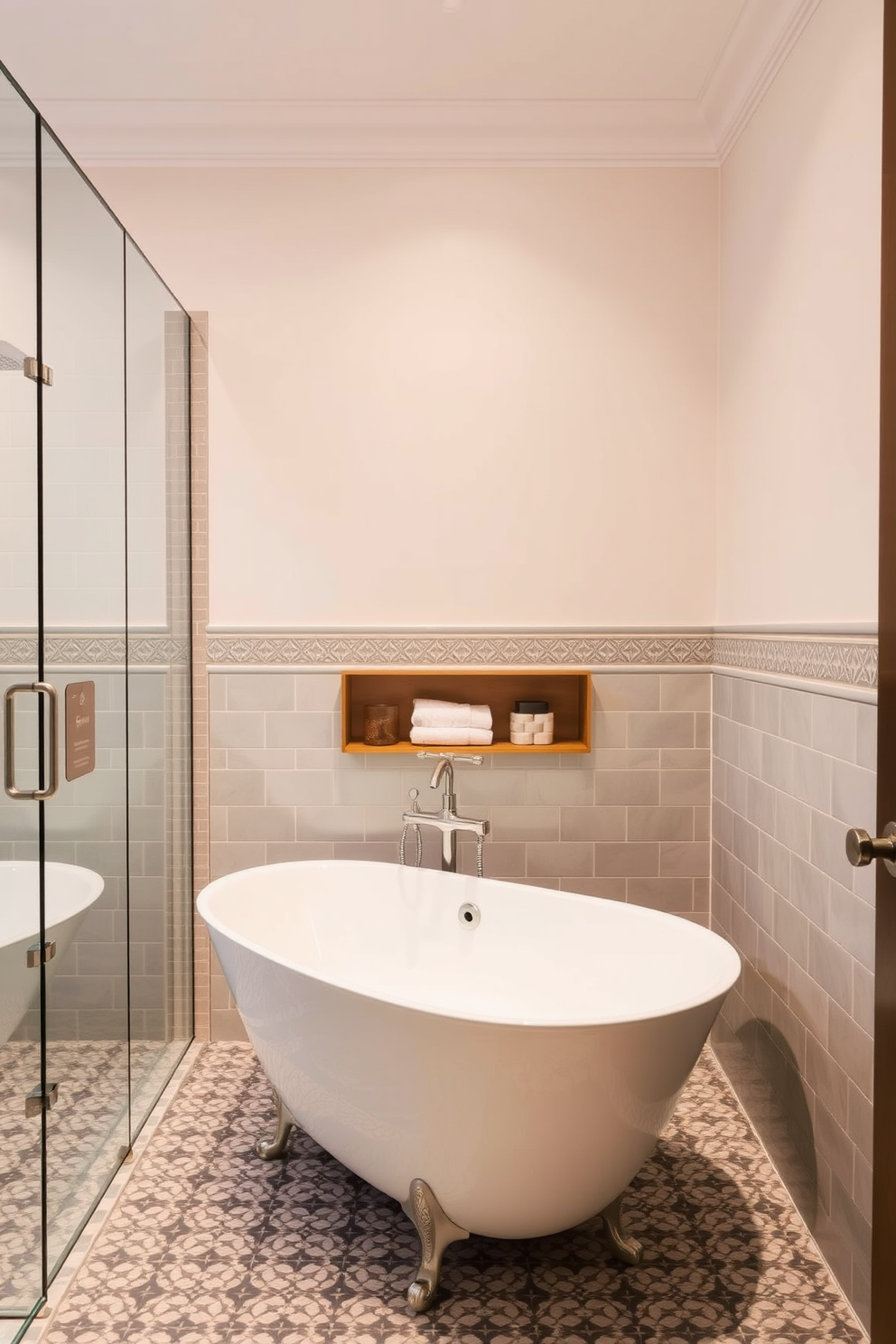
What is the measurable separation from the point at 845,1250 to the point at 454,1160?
0.85 m

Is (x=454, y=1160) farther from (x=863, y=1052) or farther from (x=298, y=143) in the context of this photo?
(x=298, y=143)

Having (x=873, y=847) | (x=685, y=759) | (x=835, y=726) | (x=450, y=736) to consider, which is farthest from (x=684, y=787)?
(x=873, y=847)

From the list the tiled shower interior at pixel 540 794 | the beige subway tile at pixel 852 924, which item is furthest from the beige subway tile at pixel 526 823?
the beige subway tile at pixel 852 924

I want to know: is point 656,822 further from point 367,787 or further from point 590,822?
point 367,787

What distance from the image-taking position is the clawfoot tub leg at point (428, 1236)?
1933 millimetres

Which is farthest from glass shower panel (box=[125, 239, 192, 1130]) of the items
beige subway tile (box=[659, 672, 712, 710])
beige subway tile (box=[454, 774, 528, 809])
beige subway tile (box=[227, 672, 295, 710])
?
beige subway tile (box=[659, 672, 712, 710])

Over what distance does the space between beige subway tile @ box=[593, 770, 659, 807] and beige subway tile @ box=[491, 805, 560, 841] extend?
16 cm

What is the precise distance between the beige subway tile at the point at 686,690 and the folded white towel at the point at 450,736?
61 cm

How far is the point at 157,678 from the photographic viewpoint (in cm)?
279

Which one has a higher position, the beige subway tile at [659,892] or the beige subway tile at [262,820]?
the beige subway tile at [262,820]

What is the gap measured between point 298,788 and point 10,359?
5.76 ft

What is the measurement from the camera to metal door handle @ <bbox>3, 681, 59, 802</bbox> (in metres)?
1.67

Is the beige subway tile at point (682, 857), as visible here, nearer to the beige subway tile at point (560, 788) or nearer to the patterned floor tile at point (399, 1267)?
the beige subway tile at point (560, 788)

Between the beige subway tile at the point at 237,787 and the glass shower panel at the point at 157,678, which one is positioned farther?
the beige subway tile at the point at 237,787
